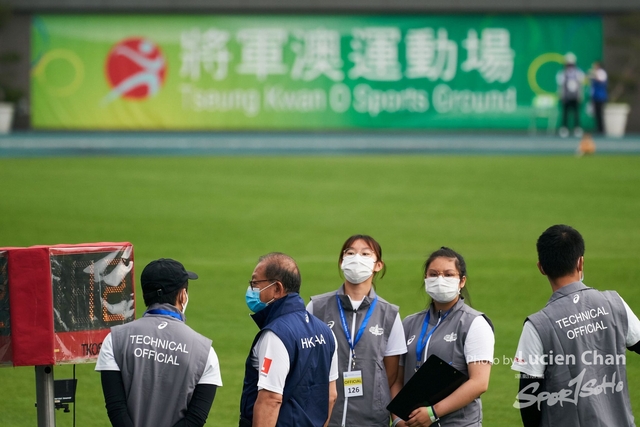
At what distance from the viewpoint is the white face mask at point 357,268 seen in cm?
595

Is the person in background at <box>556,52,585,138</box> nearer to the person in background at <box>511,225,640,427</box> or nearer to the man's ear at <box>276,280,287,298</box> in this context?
the person in background at <box>511,225,640,427</box>

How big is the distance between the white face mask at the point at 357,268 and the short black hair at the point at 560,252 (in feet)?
3.99

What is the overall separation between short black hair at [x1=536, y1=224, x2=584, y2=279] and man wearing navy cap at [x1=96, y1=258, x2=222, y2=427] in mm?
1795

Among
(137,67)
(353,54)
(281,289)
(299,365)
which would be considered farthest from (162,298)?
(137,67)

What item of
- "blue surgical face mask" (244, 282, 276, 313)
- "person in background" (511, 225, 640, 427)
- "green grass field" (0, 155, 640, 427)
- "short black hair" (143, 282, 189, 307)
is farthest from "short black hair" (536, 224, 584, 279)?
"green grass field" (0, 155, 640, 427)

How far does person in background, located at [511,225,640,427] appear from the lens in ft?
16.1

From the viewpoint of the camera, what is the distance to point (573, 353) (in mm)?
4926

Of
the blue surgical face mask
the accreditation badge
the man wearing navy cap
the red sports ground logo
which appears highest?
the red sports ground logo

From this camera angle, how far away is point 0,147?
106ft

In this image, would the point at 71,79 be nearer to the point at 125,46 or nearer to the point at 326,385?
the point at 125,46

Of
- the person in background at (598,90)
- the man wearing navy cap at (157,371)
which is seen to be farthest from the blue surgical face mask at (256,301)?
the person in background at (598,90)

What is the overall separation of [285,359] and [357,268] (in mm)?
1151

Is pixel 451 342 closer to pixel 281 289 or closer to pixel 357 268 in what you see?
pixel 357 268

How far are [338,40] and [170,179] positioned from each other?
51.9 ft
